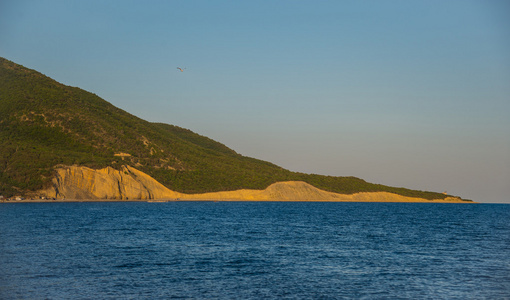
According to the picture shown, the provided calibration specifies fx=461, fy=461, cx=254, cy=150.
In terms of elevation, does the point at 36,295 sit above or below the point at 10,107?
below

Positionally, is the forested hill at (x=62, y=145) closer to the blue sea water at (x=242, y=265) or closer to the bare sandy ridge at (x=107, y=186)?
the bare sandy ridge at (x=107, y=186)

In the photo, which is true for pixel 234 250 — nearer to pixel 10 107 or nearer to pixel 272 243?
pixel 272 243

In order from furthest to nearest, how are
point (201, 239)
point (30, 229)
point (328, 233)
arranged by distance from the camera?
point (328, 233), point (30, 229), point (201, 239)

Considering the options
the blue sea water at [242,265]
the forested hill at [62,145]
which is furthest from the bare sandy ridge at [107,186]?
the blue sea water at [242,265]

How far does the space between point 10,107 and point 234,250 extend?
493 ft

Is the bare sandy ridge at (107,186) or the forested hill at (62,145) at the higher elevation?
the forested hill at (62,145)

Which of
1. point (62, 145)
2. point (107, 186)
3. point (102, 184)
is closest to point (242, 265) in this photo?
point (102, 184)

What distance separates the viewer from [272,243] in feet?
159

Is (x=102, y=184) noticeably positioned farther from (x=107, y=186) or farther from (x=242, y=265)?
(x=242, y=265)

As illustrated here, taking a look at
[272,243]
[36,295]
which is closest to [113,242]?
[272,243]

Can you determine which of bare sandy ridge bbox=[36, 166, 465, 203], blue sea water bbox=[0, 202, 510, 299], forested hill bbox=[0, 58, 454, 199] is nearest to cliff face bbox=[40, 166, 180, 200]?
bare sandy ridge bbox=[36, 166, 465, 203]

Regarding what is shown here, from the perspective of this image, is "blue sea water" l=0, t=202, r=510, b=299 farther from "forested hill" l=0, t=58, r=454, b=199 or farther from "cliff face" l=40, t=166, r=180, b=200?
"forested hill" l=0, t=58, r=454, b=199

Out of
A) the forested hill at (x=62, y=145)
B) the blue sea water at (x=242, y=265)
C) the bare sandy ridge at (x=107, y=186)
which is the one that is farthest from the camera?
the bare sandy ridge at (x=107, y=186)

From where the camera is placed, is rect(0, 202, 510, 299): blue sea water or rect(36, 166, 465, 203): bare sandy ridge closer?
rect(0, 202, 510, 299): blue sea water
